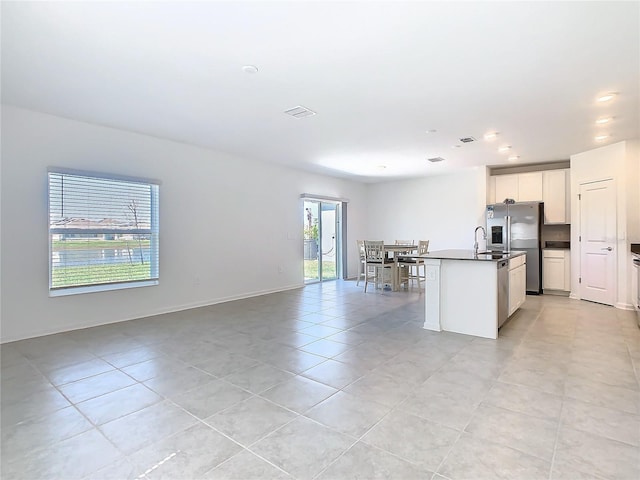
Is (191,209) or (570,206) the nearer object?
(191,209)

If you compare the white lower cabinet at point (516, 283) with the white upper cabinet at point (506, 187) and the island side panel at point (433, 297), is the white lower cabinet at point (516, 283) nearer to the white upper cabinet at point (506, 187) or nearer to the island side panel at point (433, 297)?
the island side panel at point (433, 297)

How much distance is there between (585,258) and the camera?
592 cm

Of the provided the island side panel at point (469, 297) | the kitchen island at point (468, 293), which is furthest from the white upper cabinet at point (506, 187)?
the island side panel at point (469, 297)

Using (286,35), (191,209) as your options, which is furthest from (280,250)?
(286,35)

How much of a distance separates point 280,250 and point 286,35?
4.88 meters

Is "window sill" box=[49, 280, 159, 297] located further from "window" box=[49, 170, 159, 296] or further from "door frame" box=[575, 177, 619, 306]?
"door frame" box=[575, 177, 619, 306]

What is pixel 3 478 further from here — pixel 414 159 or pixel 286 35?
pixel 414 159

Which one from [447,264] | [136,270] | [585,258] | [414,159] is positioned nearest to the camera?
[447,264]

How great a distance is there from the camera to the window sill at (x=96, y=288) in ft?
13.6

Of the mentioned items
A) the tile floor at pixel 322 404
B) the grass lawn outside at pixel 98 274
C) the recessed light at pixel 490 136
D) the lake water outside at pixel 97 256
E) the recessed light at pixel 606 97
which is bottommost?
the tile floor at pixel 322 404

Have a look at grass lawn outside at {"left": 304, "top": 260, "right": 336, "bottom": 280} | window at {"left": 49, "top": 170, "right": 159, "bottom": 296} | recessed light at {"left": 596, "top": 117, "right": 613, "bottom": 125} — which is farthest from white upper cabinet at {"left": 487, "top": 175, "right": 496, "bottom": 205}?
window at {"left": 49, "top": 170, "right": 159, "bottom": 296}

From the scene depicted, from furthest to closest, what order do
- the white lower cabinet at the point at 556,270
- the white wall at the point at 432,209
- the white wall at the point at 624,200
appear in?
the white wall at the point at 432,209, the white lower cabinet at the point at 556,270, the white wall at the point at 624,200

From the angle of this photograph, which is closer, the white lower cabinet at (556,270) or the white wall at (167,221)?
the white wall at (167,221)

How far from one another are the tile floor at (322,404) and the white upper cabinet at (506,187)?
12.4 feet
